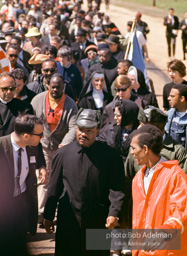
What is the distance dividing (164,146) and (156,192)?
142 centimetres

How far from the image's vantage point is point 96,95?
943 cm

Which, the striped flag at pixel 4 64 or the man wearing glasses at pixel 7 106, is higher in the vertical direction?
the striped flag at pixel 4 64

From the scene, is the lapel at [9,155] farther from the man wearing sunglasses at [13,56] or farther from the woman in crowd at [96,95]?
the man wearing sunglasses at [13,56]

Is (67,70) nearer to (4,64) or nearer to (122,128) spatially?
(4,64)

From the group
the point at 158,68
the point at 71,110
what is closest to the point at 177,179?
the point at 71,110

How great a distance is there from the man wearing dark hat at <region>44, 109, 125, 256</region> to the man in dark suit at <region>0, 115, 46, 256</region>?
1.05 feet

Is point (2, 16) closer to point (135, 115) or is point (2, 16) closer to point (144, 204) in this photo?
point (135, 115)

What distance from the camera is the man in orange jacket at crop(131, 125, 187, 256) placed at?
4633 mm

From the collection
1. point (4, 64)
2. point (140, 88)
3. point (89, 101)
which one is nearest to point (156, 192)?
point (140, 88)

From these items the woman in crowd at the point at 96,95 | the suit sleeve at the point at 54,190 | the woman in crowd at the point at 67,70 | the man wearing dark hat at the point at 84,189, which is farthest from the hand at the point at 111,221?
the woman in crowd at the point at 67,70

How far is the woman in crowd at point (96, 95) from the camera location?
30.7ft

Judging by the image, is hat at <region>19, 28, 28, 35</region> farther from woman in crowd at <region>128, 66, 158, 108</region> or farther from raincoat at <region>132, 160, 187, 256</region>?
raincoat at <region>132, 160, 187, 256</region>

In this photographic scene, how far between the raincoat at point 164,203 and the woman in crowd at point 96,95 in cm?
446

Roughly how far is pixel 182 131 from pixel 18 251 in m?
2.74
